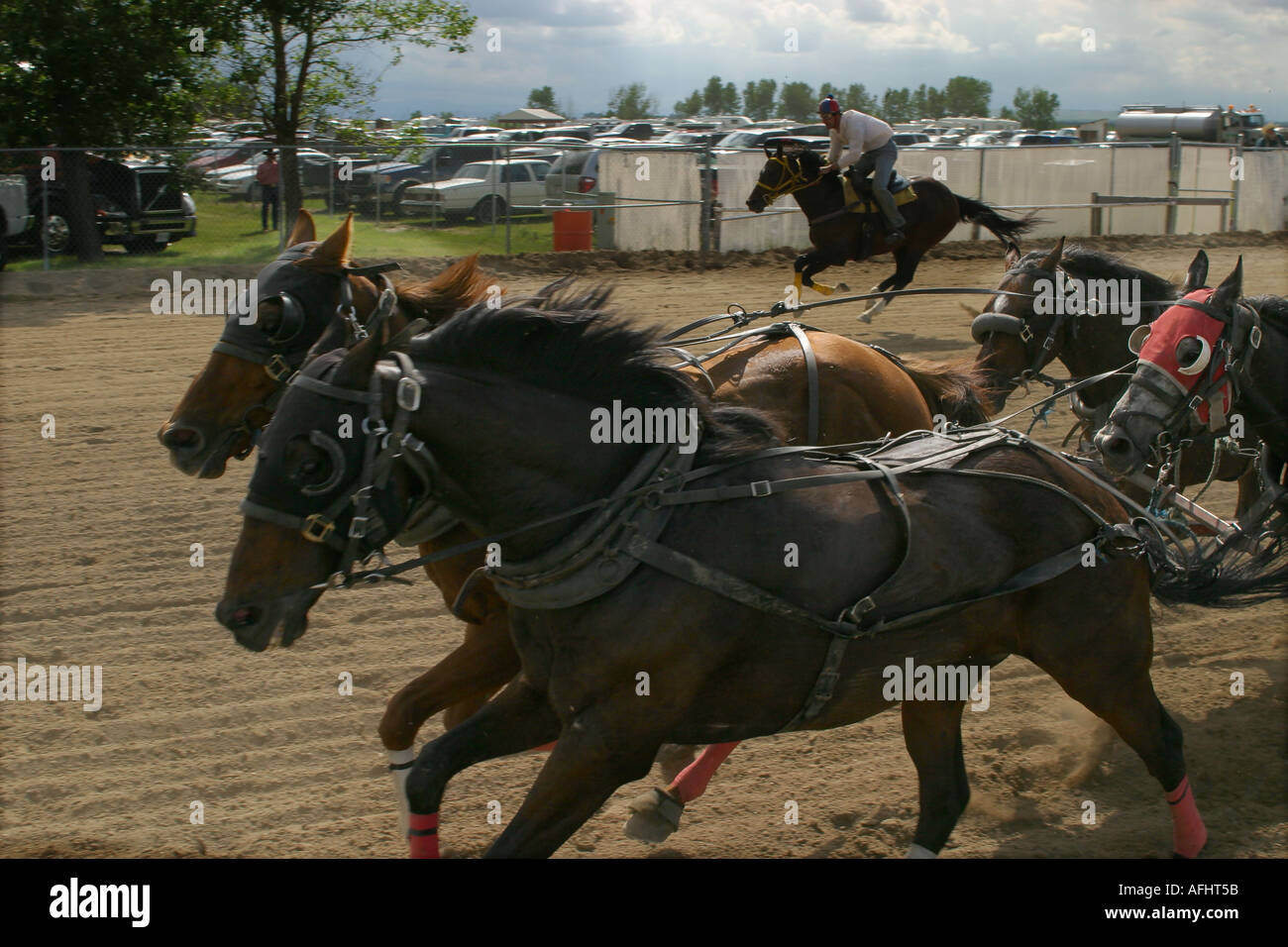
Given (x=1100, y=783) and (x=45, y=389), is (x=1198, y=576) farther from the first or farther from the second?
(x=45, y=389)

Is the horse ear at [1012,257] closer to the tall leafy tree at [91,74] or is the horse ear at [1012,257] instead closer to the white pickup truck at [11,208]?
the white pickup truck at [11,208]

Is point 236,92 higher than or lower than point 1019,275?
higher

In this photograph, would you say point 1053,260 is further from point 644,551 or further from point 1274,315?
point 644,551

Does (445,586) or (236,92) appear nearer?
(445,586)

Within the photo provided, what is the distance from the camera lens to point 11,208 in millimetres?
14352

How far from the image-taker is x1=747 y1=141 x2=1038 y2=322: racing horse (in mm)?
13344

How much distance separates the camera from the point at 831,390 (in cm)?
523

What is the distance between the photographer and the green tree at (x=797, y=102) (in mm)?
74625

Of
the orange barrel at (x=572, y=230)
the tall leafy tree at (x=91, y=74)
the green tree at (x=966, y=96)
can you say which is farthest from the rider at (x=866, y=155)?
the green tree at (x=966, y=96)

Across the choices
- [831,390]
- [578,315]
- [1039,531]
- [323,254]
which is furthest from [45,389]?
[1039,531]

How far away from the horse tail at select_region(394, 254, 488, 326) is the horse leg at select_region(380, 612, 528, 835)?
1182mm

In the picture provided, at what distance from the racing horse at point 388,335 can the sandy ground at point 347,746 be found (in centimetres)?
38

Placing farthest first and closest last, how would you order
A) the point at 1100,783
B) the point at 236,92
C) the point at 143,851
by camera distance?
the point at 236,92, the point at 1100,783, the point at 143,851
